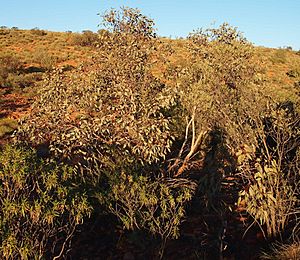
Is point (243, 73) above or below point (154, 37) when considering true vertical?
below

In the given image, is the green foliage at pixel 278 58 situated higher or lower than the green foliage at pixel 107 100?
higher

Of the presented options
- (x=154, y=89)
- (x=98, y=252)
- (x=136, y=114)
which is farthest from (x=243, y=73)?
(x=98, y=252)

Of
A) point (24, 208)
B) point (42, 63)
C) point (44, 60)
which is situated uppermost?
point (44, 60)

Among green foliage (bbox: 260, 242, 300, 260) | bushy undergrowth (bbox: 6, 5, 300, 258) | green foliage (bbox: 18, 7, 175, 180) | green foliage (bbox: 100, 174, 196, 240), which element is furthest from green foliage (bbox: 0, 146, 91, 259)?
green foliage (bbox: 260, 242, 300, 260)

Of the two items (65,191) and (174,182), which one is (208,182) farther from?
(65,191)

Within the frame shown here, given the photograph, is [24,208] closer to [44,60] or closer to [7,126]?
[7,126]

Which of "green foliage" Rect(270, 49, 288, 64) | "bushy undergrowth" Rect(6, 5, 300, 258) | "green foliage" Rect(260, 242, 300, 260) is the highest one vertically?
"green foliage" Rect(270, 49, 288, 64)

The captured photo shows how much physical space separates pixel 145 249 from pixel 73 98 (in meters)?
3.56

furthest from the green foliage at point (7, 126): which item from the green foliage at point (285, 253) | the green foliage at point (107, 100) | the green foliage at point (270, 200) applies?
the green foliage at point (285, 253)

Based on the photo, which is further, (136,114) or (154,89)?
(154,89)

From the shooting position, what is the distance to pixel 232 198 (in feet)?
25.6

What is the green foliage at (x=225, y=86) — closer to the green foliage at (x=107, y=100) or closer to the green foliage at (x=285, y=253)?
the green foliage at (x=107, y=100)

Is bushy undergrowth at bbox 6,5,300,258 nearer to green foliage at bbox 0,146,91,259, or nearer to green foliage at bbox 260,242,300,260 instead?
green foliage at bbox 260,242,300,260

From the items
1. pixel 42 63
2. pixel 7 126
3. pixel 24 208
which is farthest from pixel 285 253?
pixel 42 63
